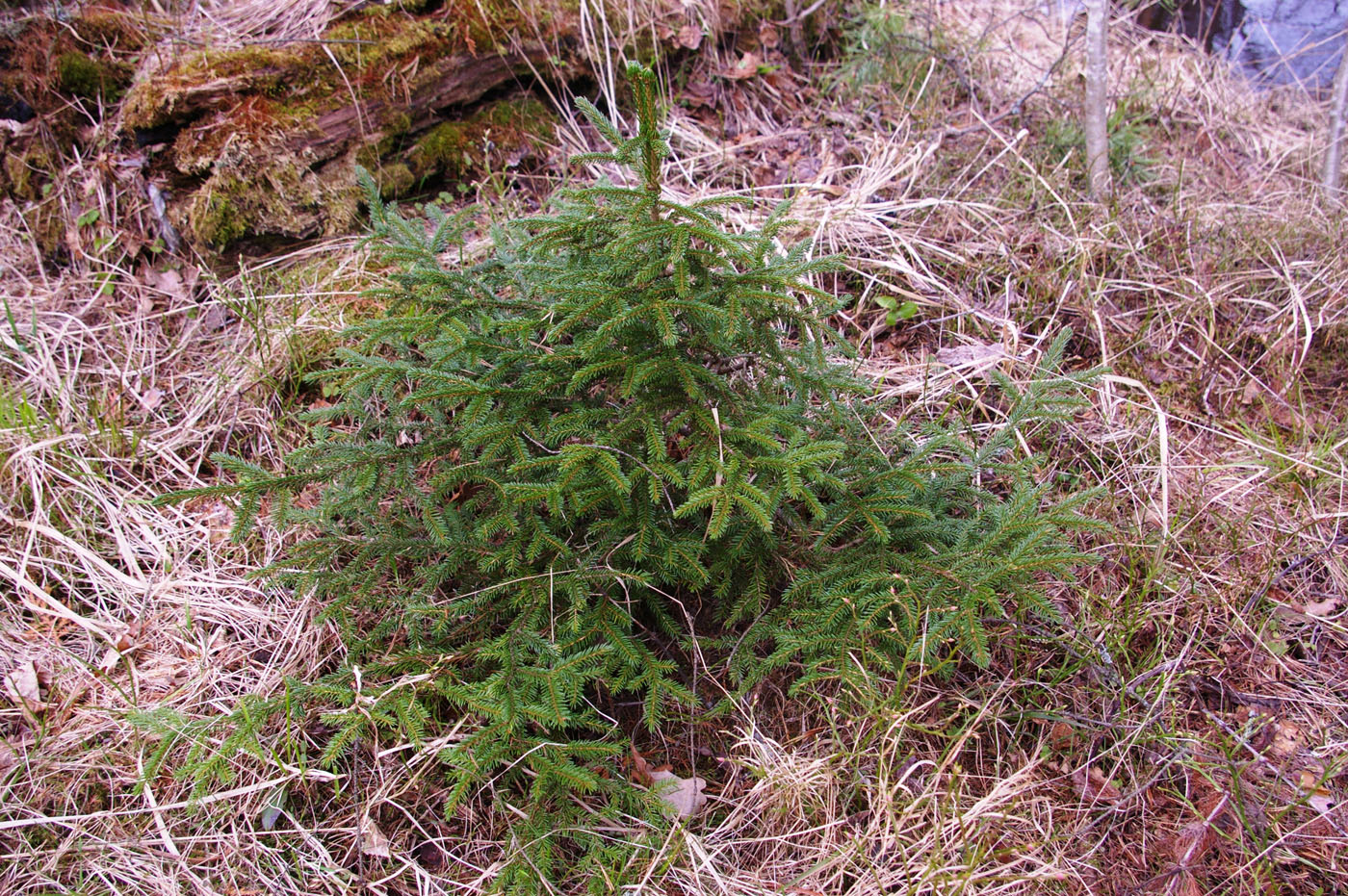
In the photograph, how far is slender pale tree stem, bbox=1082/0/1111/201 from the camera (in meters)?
3.01

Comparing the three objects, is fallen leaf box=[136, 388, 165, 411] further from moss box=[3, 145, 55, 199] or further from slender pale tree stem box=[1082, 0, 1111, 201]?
slender pale tree stem box=[1082, 0, 1111, 201]

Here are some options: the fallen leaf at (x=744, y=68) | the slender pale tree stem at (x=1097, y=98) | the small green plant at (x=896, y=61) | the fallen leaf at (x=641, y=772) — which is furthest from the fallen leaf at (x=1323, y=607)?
the fallen leaf at (x=744, y=68)

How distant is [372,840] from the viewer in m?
1.84

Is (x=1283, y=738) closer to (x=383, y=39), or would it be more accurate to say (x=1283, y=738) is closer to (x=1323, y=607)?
(x=1323, y=607)

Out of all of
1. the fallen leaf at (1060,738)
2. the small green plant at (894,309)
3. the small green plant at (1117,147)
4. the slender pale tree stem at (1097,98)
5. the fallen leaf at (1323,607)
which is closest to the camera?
the fallen leaf at (1060,738)

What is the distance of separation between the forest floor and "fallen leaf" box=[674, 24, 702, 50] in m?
0.08

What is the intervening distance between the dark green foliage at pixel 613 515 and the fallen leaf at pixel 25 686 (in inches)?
28.9

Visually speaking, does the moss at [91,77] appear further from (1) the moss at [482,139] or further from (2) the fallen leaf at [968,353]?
(2) the fallen leaf at [968,353]

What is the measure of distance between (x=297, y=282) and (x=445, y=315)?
1258 mm

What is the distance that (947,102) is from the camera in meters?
3.62

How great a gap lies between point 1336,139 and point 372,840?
459cm

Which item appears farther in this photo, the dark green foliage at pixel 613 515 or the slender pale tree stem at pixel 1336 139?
the slender pale tree stem at pixel 1336 139

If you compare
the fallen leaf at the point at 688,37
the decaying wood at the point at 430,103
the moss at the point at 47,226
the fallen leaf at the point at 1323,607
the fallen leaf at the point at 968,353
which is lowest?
the fallen leaf at the point at 1323,607

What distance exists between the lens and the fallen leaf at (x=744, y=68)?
3.59 m
